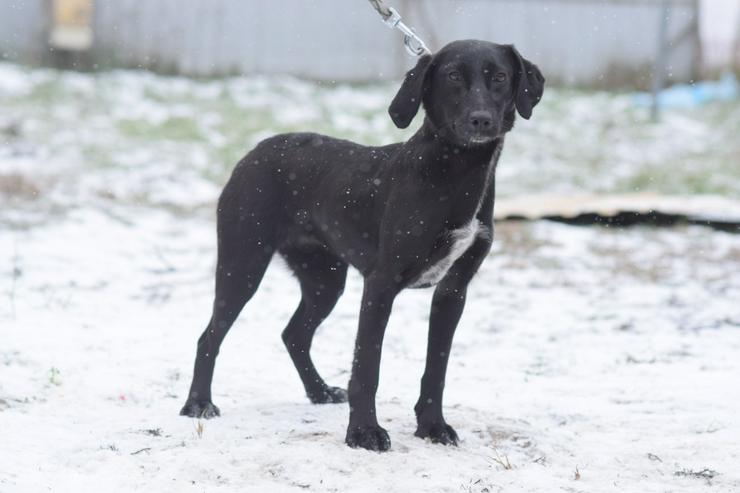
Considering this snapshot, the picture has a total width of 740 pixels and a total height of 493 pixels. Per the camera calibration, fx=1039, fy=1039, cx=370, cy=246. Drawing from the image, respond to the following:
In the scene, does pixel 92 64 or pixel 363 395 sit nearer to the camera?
pixel 363 395

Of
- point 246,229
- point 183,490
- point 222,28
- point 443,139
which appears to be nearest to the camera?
point 183,490

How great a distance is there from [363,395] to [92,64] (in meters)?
12.2

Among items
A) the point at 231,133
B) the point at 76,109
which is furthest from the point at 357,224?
the point at 76,109

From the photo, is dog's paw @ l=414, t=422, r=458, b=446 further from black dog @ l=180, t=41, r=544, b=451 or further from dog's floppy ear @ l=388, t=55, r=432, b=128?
dog's floppy ear @ l=388, t=55, r=432, b=128

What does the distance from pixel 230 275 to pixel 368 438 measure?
0.96 meters

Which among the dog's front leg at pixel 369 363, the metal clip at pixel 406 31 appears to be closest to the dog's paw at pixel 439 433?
the dog's front leg at pixel 369 363

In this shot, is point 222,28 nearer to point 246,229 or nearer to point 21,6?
point 21,6

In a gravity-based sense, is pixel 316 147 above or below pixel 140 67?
above

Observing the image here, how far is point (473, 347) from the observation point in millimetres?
5727

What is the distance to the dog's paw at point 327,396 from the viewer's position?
4500mm

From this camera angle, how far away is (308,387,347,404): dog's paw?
4.50 meters

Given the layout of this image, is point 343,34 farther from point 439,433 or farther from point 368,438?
point 368,438

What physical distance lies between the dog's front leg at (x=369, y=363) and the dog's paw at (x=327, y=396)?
0.73 metres

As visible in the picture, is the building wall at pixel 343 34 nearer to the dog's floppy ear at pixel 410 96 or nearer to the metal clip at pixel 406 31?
the metal clip at pixel 406 31
